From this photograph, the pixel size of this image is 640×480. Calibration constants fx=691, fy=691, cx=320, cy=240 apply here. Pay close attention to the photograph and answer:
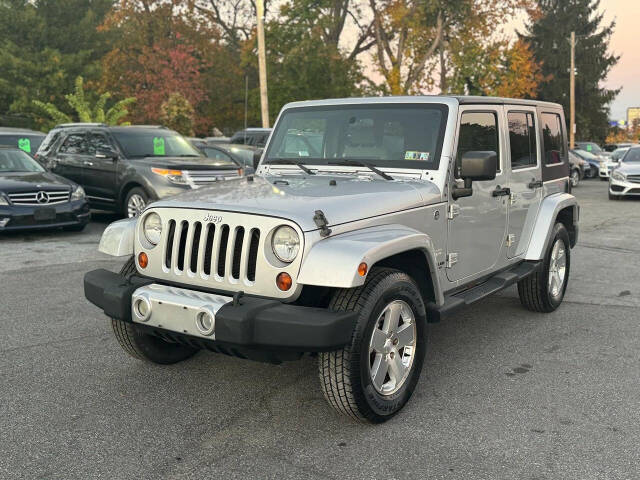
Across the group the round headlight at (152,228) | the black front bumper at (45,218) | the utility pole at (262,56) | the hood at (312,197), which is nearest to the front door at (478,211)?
the hood at (312,197)

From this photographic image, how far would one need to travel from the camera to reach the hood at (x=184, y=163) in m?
11.4

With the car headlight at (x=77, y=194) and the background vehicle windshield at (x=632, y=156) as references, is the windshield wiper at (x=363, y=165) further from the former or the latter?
the background vehicle windshield at (x=632, y=156)

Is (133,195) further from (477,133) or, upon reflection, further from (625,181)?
(625,181)

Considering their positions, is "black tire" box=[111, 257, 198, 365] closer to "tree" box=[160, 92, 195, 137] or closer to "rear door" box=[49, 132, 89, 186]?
"rear door" box=[49, 132, 89, 186]

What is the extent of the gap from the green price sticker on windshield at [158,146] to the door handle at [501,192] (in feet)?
27.1

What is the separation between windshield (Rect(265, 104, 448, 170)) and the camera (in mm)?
4660

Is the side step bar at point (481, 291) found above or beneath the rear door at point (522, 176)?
beneath

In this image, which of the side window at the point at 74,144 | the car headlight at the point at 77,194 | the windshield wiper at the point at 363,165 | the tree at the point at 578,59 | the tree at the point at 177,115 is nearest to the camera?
the windshield wiper at the point at 363,165

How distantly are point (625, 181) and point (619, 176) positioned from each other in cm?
25

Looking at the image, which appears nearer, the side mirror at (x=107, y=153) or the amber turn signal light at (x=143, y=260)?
Answer: the amber turn signal light at (x=143, y=260)

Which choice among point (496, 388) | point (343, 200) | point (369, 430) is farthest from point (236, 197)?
point (496, 388)

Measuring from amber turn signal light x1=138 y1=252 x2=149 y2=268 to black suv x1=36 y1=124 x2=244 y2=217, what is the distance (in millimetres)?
7146

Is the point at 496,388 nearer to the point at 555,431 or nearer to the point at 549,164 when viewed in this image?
the point at 555,431

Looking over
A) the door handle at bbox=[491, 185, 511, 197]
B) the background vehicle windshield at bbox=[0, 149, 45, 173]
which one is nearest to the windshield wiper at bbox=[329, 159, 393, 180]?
the door handle at bbox=[491, 185, 511, 197]
